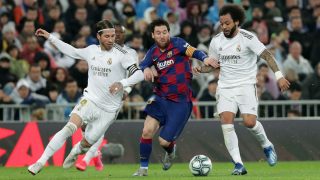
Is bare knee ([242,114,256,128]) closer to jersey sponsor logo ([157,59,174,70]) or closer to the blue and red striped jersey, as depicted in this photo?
the blue and red striped jersey

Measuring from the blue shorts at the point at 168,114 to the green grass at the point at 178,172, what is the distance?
0.67m

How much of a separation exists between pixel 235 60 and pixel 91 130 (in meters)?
2.53

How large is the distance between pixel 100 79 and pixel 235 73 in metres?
2.13

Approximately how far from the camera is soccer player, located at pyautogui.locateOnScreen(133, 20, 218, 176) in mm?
17516

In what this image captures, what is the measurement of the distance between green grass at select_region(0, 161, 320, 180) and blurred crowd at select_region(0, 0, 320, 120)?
231 cm

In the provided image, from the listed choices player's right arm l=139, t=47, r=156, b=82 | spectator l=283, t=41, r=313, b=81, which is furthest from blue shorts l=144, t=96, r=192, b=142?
spectator l=283, t=41, r=313, b=81

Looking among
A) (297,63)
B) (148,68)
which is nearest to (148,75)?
(148,68)

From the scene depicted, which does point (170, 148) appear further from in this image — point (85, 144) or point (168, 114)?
point (85, 144)

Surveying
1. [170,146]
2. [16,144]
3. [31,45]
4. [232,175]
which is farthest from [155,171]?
[31,45]

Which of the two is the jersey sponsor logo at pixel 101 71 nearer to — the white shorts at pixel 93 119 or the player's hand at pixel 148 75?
the white shorts at pixel 93 119

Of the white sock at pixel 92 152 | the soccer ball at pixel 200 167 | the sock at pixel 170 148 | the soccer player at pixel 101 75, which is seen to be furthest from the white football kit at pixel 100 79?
the soccer ball at pixel 200 167

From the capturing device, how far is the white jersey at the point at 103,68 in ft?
58.2

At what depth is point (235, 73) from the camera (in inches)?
685

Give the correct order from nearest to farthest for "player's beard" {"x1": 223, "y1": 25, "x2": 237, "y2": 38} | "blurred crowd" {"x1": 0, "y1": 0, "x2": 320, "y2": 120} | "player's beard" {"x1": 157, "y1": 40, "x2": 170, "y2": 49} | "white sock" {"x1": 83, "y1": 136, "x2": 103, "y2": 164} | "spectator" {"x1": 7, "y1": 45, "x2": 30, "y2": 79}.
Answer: "player's beard" {"x1": 223, "y1": 25, "x2": 237, "y2": 38}, "player's beard" {"x1": 157, "y1": 40, "x2": 170, "y2": 49}, "white sock" {"x1": 83, "y1": 136, "x2": 103, "y2": 164}, "blurred crowd" {"x1": 0, "y1": 0, "x2": 320, "y2": 120}, "spectator" {"x1": 7, "y1": 45, "x2": 30, "y2": 79}
